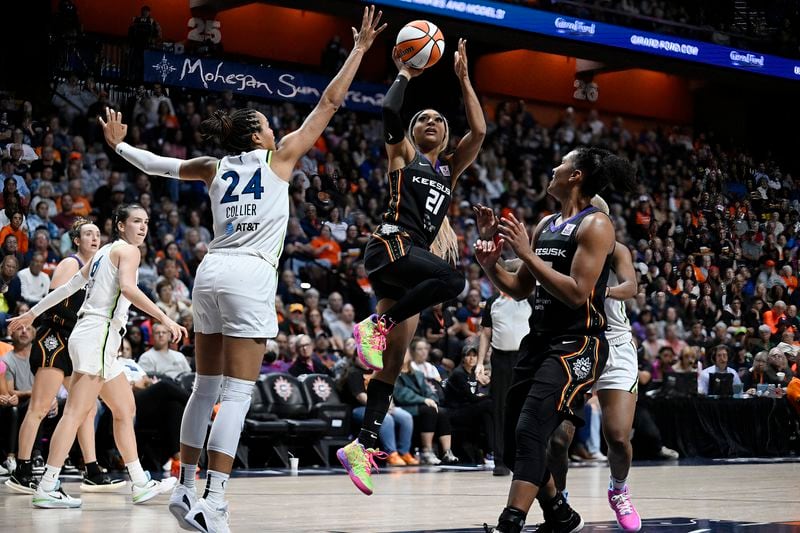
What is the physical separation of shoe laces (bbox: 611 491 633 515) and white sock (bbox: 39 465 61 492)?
3635mm

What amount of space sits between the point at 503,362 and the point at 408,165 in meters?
4.33

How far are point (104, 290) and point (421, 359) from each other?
5684 mm

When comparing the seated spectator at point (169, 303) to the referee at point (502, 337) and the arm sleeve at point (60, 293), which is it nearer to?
the referee at point (502, 337)

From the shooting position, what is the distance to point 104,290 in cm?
755

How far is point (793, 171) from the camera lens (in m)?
20.1

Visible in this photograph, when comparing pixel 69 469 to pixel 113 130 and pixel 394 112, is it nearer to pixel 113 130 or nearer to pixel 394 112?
pixel 113 130

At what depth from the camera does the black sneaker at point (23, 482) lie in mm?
8008

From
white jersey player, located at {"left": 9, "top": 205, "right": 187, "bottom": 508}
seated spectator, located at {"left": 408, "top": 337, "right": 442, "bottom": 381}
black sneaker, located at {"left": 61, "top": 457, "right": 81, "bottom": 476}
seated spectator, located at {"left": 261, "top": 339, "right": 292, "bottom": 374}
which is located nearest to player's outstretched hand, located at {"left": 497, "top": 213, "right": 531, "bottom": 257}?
white jersey player, located at {"left": 9, "top": 205, "right": 187, "bottom": 508}

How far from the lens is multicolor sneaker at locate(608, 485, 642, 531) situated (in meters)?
5.96

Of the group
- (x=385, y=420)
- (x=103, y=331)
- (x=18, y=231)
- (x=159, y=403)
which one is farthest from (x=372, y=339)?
(x=18, y=231)

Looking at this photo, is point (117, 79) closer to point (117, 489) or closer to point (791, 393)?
point (117, 489)

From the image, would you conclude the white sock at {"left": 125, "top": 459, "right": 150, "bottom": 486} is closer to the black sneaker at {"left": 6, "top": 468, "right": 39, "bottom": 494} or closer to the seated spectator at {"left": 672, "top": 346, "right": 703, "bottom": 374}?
the black sneaker at {"left": 6, "top": 468, "right": 39, "bottom": 494}

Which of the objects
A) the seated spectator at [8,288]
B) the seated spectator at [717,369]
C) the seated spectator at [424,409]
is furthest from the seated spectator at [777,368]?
the seated spectator at [8,288]

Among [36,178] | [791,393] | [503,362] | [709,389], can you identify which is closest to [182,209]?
[36,178]
